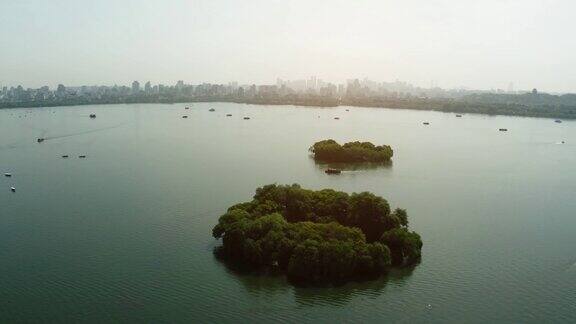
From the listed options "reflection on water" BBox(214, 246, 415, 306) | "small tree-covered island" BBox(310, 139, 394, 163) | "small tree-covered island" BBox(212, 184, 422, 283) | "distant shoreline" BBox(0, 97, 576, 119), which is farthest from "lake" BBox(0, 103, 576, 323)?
"distant shoreline" BBox(0, 97, 576, 119)

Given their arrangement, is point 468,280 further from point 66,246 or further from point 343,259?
point 66,246

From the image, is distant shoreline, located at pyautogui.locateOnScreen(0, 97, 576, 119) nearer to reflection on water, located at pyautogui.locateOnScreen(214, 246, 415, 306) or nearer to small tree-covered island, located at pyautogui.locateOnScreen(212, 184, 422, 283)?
small tree-covered island, located at pyautogui.locateOnScreen(212, 184, 422, 283)

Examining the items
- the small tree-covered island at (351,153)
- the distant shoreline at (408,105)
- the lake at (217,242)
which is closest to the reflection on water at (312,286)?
the lake at (217,242)

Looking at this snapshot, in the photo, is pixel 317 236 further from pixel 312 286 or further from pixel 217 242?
pixel 217 242

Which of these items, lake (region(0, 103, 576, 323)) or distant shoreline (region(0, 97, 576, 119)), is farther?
distant shoreline (region(0, 97, 576, 119))

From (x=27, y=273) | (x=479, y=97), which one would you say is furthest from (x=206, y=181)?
(x=479, y=97)

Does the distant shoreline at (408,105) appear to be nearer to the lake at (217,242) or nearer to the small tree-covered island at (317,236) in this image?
the lake at (217,242)
